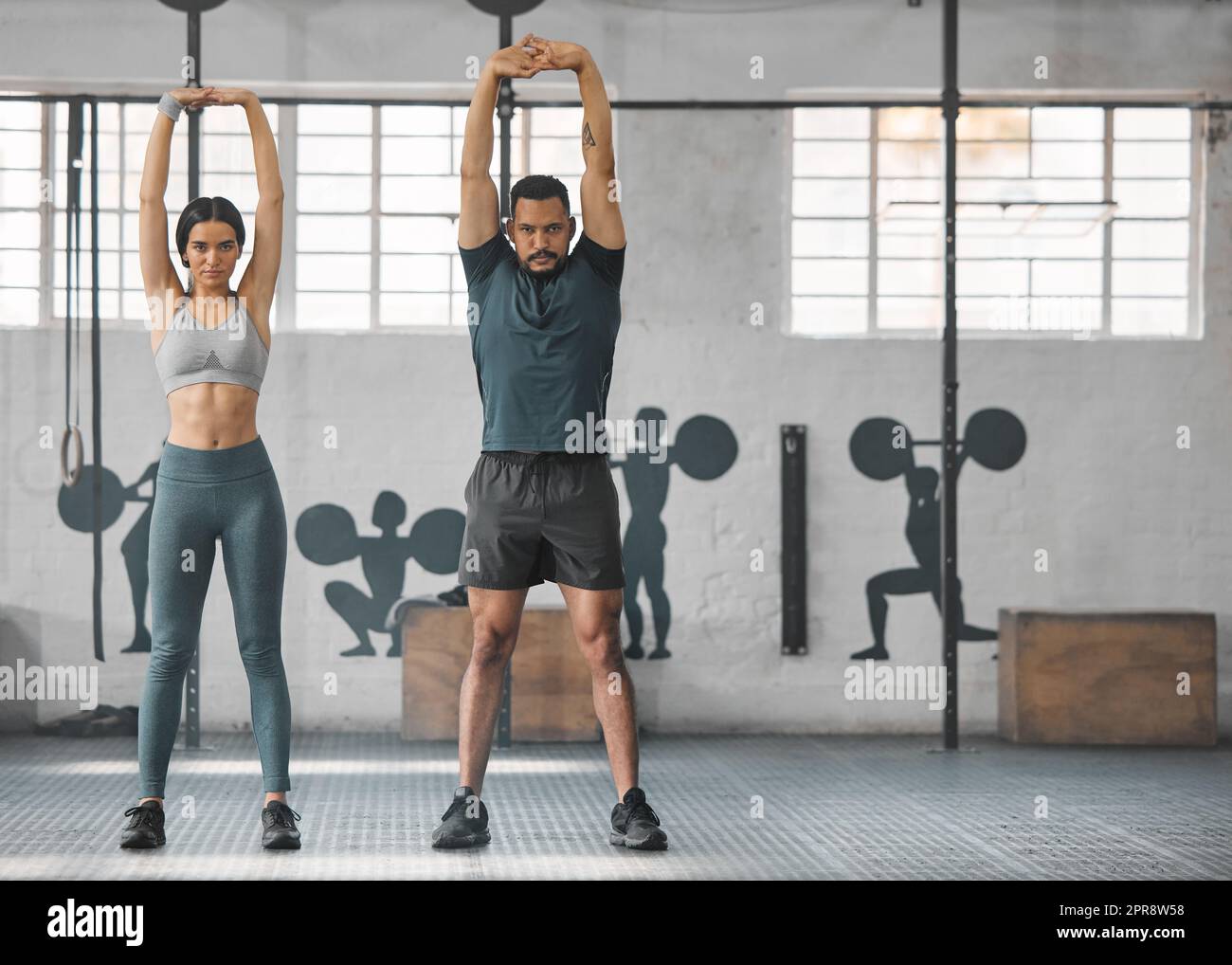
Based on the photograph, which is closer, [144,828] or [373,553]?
[144,828]

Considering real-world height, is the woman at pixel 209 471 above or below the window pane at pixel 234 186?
below

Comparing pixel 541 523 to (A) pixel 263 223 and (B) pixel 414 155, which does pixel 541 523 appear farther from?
(B) pixel 414 155

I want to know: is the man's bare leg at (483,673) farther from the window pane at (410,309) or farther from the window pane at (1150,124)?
the window pane at (1150,124)

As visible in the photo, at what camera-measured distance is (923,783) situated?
14.3 feet

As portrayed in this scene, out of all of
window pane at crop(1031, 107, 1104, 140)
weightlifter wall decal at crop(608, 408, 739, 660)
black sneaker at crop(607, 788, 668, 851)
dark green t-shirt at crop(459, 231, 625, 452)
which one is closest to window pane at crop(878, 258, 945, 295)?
window pane at crop(1031, 107, 1104, 140)

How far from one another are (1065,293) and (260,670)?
428 centimetres

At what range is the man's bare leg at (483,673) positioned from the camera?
307 centimetres

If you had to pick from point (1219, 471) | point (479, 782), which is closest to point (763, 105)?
point (1219, 471)

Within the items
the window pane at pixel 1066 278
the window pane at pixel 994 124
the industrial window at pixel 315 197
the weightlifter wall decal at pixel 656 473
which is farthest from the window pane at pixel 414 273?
the window pane at pixel 1066 278

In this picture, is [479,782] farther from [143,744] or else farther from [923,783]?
[923,783]

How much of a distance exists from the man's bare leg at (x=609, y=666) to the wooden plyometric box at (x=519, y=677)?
214cm

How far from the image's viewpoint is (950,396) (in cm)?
516

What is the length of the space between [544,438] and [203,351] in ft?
2.64

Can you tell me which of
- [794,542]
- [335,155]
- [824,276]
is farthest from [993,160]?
[335,155]
